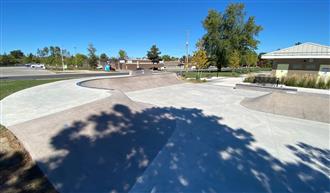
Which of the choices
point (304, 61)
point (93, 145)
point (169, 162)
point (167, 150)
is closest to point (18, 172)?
point (93, 145)

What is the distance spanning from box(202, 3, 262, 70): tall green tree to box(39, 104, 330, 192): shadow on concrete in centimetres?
3205

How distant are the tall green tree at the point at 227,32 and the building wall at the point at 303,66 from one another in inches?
617

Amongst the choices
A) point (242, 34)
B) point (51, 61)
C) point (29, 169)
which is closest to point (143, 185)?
point (29, 169)

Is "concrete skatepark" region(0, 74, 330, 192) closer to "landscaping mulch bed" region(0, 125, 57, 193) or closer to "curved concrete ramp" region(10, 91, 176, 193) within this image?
"curved concrete ramp" region(10, 91, 176, 193)

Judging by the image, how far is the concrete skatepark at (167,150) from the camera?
3.37 meters

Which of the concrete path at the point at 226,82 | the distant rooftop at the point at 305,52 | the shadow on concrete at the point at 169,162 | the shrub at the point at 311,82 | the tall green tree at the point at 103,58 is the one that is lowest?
the shadow on concrete at the point at 169,162

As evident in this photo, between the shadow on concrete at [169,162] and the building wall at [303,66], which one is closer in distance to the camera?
the shadow on concrete at [169,162]

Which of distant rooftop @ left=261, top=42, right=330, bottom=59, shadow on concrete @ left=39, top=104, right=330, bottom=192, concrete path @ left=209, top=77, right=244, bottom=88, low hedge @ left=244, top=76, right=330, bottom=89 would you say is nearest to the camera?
shadow on concrete @ left=39, top=104, right=330, bottom=192

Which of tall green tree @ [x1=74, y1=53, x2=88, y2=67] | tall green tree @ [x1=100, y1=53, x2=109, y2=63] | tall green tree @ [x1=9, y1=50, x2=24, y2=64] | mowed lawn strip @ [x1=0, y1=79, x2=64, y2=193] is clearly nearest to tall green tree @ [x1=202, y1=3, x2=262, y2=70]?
mowed lawn strip @ [x1=0, y1=79, x2=64, y2=193]

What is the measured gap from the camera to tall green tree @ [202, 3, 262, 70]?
113 feet

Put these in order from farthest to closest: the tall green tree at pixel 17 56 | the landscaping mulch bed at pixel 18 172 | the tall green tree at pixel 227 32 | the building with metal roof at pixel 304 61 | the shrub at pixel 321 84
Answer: the tall green tree at pixel 17 56
the tall green tree at pixel 227 32
the building with metal roof at pixel 304 61
the shrub at pixel 321 84
the landscaping mulch bed at pixel 18 172

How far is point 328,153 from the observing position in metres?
4.71

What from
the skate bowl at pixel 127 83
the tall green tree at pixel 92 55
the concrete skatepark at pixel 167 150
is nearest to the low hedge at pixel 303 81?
the skate bowl at pixel 127 83

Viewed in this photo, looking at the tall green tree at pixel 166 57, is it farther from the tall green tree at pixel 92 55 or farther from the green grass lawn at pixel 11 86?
the green grass lawn at pixel 11 86
